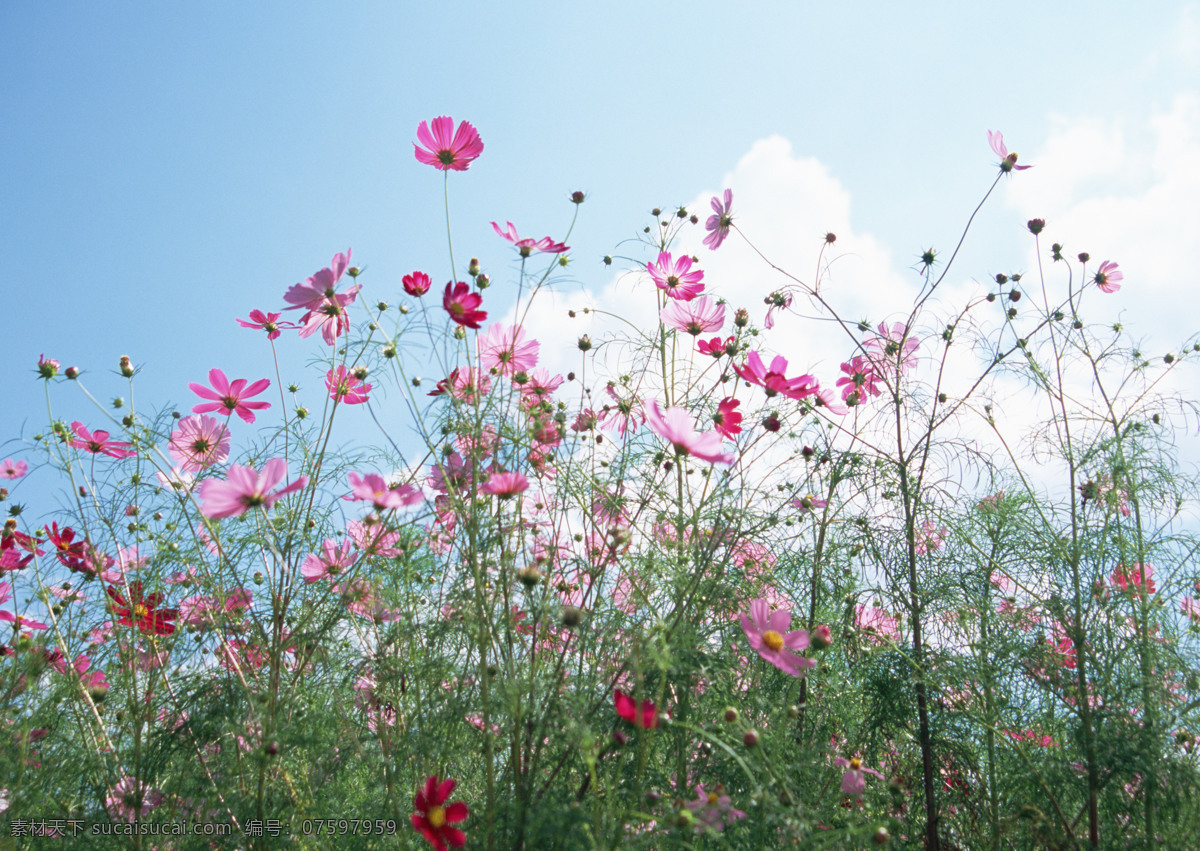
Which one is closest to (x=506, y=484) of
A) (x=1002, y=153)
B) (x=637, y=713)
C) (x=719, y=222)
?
(x=637, y=713)

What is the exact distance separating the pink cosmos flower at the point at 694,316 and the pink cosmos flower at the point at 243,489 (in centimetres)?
98

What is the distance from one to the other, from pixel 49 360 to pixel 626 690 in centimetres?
150

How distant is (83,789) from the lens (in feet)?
5.02

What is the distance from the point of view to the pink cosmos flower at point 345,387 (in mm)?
1564

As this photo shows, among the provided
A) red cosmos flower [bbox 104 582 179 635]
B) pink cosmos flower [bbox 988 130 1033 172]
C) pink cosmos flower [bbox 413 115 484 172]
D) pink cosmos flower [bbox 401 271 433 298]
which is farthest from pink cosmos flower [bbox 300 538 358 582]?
pink cosmos flower [bbox 988 130 1033 172]

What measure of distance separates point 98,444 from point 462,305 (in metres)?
1.16

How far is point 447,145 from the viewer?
56.3 inches

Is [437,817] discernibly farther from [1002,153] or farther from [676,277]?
[1002,153]

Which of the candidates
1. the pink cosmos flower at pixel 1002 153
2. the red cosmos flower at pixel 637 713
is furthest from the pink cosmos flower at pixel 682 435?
the pink cosmos flower at pixel 1002 153

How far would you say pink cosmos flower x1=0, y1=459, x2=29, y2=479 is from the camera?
6.80 feet

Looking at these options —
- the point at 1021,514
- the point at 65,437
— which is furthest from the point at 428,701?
the point at 1021,514

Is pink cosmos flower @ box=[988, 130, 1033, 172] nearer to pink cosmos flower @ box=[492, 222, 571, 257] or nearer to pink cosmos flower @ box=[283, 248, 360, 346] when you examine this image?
pink cosmos flower @ box=[492, 222, 571, 257]

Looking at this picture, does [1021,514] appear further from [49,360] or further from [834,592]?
[49,360]

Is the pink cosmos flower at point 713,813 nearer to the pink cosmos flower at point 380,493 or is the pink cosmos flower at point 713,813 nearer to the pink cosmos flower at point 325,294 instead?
the pink cosmos flower at point 380,493
